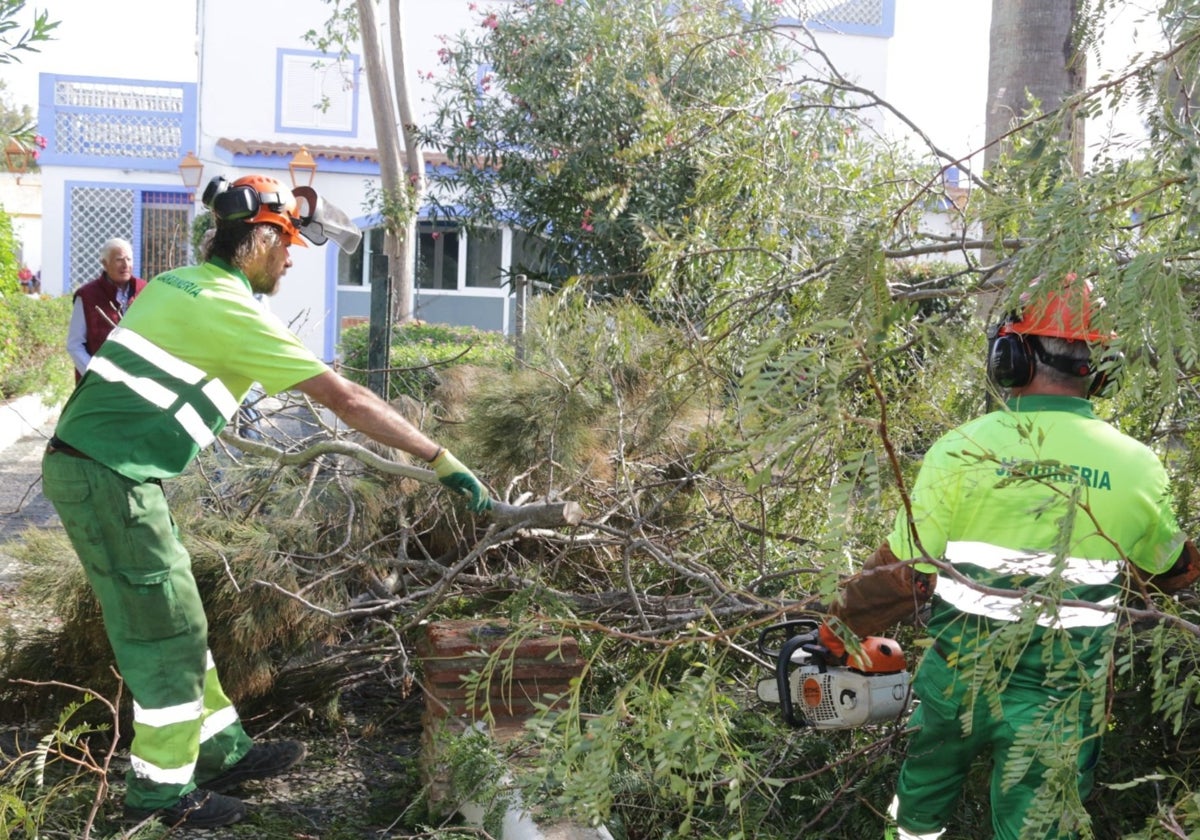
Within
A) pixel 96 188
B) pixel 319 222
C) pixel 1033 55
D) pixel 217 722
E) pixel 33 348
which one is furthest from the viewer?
pixel 96 188

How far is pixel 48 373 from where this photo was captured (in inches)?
597

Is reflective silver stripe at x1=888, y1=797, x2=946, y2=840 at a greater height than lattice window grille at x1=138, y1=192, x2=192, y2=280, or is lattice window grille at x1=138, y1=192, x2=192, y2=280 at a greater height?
lattice window grille at x1=138, y1=192, x2=192, y2=280

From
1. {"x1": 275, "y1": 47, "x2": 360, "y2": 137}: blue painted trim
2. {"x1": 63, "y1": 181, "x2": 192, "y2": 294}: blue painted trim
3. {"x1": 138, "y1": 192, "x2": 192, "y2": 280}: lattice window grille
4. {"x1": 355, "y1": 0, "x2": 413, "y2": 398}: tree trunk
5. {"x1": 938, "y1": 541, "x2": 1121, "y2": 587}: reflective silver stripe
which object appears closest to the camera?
{"x1": 938, "y1": 541, "x2": 1121, "y2": 587}: reflective silver stripe

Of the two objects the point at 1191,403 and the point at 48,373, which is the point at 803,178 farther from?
the point at 48,373

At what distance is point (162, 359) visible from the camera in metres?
3.61

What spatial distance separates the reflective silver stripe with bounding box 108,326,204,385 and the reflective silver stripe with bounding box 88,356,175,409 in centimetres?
5

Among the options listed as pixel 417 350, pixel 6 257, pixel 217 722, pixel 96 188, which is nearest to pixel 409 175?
pixel 417 350

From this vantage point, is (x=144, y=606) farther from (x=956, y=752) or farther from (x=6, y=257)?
(x=6, y=257)

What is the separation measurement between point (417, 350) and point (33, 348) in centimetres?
771

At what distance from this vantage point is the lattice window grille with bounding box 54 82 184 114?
1052 inches

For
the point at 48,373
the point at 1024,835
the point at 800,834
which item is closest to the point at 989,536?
the point at 1024,835

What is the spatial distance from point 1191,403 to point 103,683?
349 centimetres

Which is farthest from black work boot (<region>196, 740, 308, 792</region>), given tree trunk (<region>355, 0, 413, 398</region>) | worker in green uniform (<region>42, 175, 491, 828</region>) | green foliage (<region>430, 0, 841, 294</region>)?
tree trunk (<region>355, 0, 413, 398</region>)

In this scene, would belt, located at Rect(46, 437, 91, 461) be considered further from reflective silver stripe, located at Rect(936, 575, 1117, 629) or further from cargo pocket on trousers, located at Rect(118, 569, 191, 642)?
reflective silver stripe, located at Rect(936, 575, 1117, 629)
